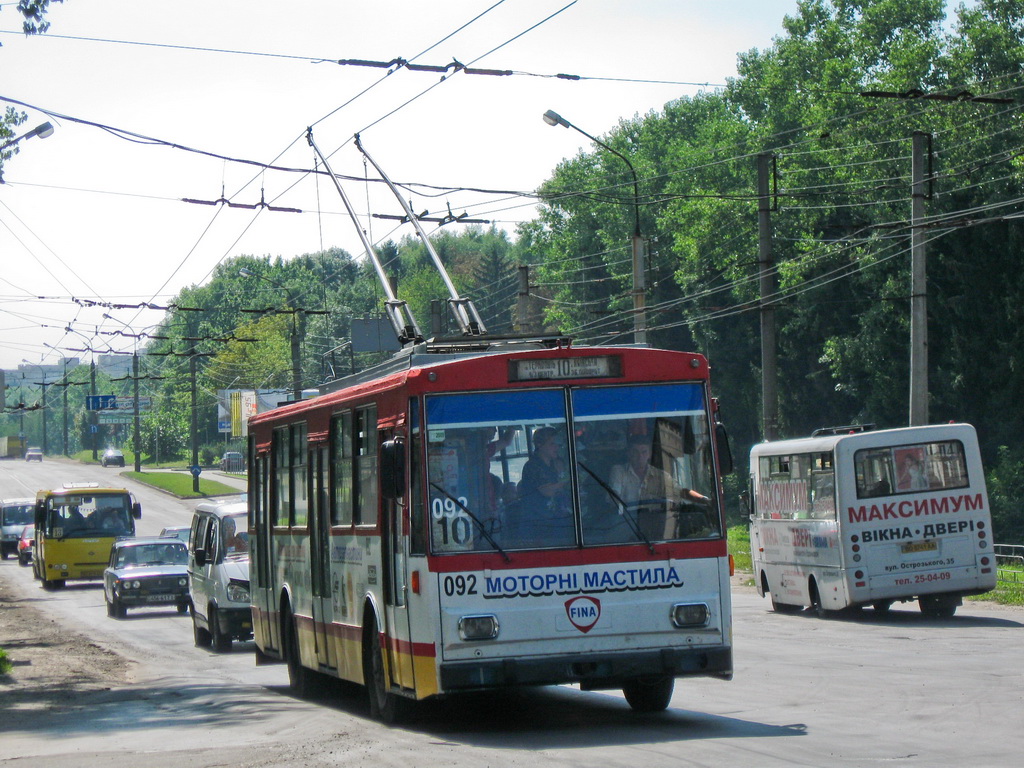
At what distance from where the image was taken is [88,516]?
43.0 metres

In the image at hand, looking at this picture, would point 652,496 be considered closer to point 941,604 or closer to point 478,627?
point 478,627

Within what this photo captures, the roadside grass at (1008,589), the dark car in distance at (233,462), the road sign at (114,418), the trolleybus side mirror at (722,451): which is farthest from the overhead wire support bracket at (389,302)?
the road sign at (114,418)

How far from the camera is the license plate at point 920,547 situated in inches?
922

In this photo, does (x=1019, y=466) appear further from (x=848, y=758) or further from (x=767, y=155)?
(x=848, y=758)

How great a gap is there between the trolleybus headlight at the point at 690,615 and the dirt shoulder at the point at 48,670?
18.9 feet

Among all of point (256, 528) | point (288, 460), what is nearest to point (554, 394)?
point (288, 460)

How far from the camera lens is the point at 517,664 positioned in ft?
35.6

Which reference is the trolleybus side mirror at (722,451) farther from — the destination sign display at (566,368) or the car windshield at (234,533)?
the car windshield at (234,533)

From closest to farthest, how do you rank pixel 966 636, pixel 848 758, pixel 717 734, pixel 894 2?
pixel 848 758 < pixel 717 734 < pixel 966 636 < pixel 894 2

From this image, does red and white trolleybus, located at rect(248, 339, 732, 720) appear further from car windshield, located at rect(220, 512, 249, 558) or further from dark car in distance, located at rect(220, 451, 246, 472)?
dark car in distance, located at rect(220, 451, 246, 472)

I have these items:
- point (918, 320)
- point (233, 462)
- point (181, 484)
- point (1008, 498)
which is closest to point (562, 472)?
point (918, 320)

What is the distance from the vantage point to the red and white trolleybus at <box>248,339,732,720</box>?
1091 centimetres

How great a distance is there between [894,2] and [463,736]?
59873 millimetres

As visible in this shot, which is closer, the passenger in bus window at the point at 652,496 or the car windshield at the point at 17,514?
the passenger in bus window at the point at 652,496
